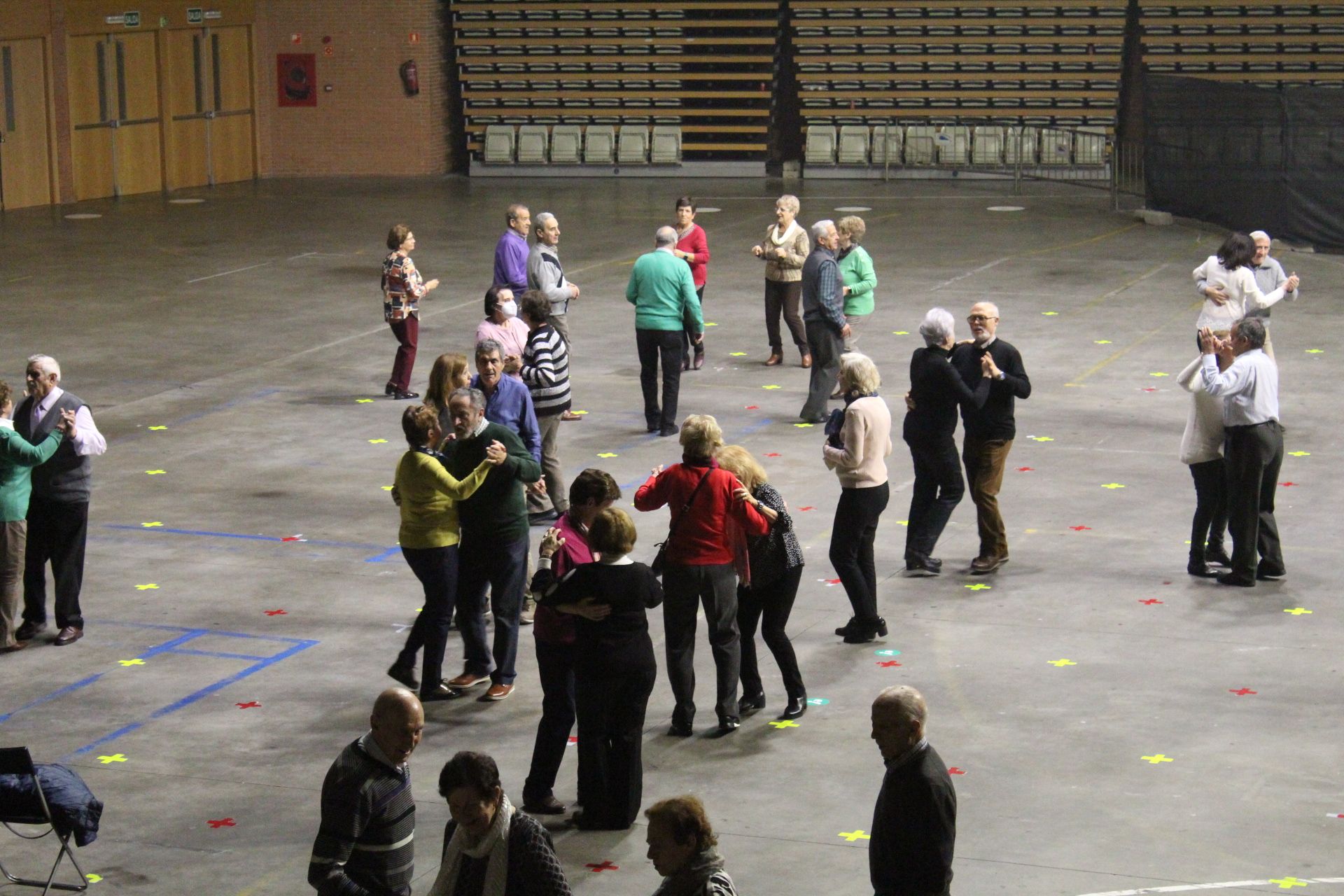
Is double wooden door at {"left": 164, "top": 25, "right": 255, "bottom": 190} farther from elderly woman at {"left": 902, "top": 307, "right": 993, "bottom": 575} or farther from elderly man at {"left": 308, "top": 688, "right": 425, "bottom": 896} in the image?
elderly man at {"left": 308, "top": 688, "right": 425, "bottom": 896}

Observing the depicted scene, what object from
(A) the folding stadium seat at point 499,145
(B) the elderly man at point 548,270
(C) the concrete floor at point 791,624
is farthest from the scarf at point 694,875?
(A) the folding stadium seat at point 499,145

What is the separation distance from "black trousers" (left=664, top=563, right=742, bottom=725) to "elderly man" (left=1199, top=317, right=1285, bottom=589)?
3555 mm

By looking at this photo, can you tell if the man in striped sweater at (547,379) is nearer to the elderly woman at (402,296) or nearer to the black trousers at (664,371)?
the black trousers at (664,371)

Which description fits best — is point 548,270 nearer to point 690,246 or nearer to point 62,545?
→ point 690,246

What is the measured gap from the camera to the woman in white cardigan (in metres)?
10.8

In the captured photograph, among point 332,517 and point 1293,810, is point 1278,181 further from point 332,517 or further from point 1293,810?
point 1293,810

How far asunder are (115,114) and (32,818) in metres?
26.8

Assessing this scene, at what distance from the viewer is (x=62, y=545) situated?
10094mm

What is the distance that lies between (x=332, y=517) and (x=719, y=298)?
30.3ft

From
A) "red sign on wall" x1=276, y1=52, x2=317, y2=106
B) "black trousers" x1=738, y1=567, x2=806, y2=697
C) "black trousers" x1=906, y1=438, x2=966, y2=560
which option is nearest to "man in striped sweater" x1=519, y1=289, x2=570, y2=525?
"black trousers" x1=906, y1=438, x2=966, y2=560

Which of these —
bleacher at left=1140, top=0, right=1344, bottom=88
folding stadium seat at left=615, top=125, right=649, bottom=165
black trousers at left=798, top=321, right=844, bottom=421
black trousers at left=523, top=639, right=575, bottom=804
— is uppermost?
bleacher at left=1140, top=0, right=1344, bottom=88

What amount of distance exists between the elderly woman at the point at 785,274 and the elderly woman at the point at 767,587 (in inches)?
324

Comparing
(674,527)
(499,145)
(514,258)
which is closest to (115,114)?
(499,145)

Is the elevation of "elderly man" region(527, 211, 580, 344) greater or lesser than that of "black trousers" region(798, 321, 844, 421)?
greater
